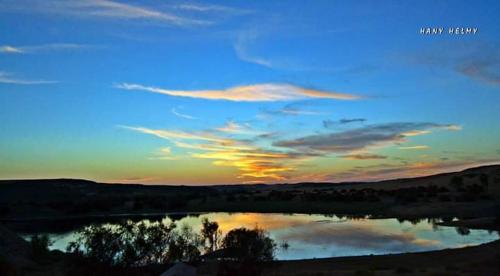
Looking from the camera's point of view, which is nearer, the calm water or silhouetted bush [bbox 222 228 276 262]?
silhouetted bush [bbox 222 228 276 262]

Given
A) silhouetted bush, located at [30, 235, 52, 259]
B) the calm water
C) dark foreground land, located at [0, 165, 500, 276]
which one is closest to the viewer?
dark foreground land, located at [0, 165, 500, 276]

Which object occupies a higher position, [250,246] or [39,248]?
[250,246]

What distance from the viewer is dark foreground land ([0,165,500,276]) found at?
72.5ft

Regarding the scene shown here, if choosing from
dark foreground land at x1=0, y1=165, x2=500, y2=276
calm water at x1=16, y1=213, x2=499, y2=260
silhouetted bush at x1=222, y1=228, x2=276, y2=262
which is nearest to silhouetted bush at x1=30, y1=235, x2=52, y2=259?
dark foreground land at x1=0, y1=165, x2=500, y2=276

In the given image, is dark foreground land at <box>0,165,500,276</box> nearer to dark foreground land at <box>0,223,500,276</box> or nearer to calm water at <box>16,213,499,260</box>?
dark foreground land at <box>0,223,500,276</box>

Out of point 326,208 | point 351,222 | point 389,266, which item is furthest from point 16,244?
point 326,208

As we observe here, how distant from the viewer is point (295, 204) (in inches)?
3071

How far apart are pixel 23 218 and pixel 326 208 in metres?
38.2

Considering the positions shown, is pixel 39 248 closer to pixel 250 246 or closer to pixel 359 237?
pixel 250 246

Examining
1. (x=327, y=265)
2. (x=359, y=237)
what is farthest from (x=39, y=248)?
(x=359, y=237)

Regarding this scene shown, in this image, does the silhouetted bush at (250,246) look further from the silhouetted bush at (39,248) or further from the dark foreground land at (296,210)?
the silhouetted bush at (39,248)

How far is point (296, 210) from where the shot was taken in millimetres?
72688

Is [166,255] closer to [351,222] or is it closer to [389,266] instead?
[389,266]

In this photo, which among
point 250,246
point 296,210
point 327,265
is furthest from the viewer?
point 296,210
